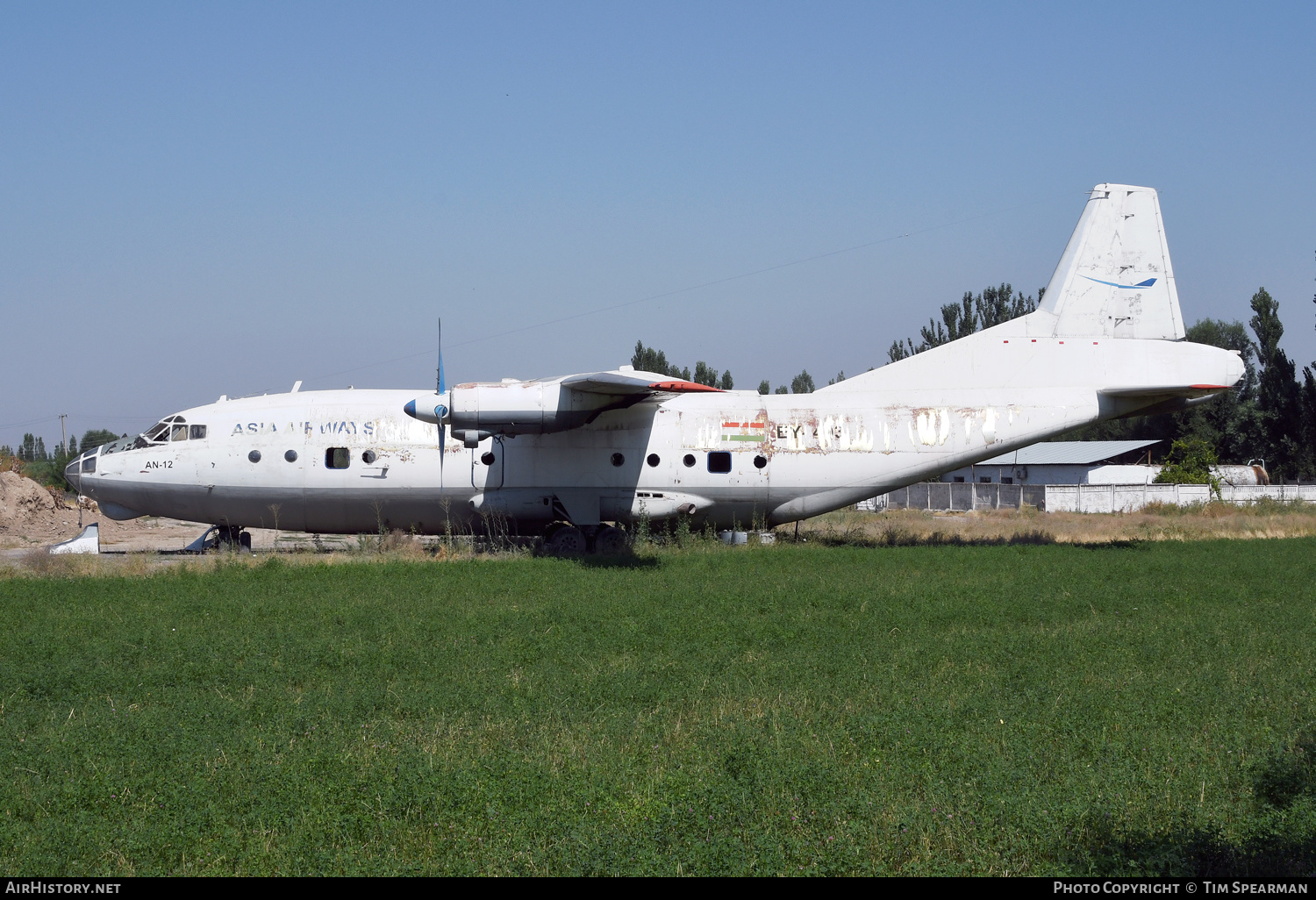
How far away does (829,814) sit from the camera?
6.14 m

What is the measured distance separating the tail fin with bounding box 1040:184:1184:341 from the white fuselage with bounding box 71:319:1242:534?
378mm

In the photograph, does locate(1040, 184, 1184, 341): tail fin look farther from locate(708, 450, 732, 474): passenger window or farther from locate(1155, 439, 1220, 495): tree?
locate(1155, 439, 1220, 495): tree

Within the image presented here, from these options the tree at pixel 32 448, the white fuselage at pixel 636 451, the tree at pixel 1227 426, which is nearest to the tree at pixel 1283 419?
the tree at pixel 1227 426

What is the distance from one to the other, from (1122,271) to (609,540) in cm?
1265

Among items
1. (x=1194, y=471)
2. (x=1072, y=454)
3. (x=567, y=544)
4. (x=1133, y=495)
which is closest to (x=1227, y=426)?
(x=1072, y=454)

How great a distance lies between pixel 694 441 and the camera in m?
20.9

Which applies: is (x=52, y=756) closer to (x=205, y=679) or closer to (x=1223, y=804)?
(x=205, y=679)

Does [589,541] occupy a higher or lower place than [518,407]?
lower

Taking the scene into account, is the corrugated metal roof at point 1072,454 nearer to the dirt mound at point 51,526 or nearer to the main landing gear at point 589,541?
the main landing gear at point 589,541

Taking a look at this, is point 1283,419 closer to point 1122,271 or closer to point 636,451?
point 1122,271

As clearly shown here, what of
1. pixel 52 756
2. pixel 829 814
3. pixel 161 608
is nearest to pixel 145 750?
pixel 52 756

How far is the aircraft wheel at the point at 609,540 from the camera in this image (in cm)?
2059

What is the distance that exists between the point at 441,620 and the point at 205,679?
3413 mm

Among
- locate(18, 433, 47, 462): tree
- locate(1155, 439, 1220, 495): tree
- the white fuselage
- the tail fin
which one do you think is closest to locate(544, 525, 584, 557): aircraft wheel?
the white fuselage
